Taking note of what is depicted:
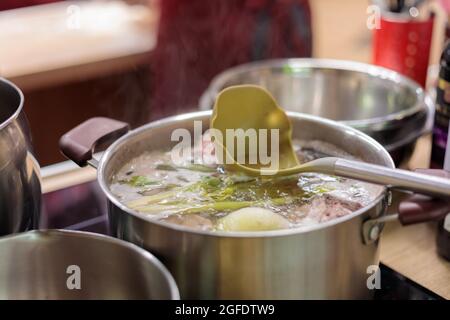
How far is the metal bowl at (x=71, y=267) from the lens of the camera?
0.80 m

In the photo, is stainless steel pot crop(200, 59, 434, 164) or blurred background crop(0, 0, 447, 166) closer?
stainless steel pot crop(200, 59, 434, 164)

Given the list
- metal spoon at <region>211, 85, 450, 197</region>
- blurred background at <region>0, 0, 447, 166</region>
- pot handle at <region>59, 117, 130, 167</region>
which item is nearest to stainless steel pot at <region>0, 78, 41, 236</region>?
pot handle at <region>59, 117, 130, 167</region>

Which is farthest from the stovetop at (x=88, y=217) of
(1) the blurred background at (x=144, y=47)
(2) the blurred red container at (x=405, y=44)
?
(1) the blurred background at (x=144, y=47)

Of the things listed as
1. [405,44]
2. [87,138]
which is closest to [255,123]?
[87,138]

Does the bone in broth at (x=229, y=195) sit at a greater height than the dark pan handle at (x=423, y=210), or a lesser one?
lesser

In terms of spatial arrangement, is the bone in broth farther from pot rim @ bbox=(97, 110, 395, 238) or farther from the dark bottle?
the dark bottle

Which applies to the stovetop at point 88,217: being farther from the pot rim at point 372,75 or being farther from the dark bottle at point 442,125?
the pot rim at point 372,75

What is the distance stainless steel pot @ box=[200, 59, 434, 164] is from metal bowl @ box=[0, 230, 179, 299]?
2.29 ft

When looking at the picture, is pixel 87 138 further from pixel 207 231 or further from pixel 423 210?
pixel 423 210

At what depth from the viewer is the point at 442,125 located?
49.7 inches

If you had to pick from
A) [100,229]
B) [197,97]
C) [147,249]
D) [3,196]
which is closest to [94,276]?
[147,249]

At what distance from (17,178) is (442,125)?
2.63 feet

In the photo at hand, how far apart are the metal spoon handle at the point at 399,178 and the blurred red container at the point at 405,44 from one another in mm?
866

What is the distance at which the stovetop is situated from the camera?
3.37 ft
